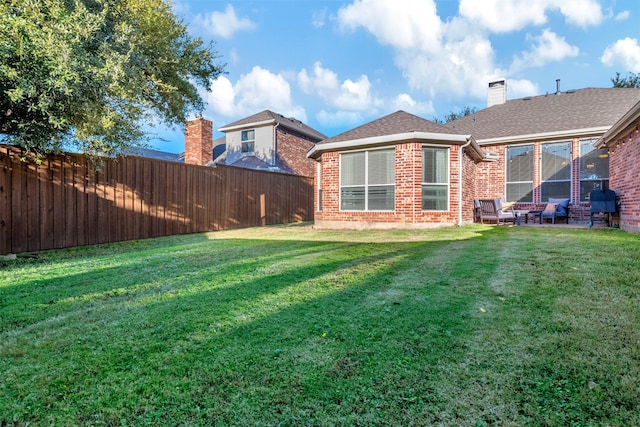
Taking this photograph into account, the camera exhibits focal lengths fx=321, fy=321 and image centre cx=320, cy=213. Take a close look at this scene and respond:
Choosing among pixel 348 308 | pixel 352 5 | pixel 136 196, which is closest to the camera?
pixel 348 308

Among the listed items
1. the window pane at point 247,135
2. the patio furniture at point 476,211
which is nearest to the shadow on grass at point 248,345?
the patio furniture at point 476,211

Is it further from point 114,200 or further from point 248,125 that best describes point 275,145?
point 114,200

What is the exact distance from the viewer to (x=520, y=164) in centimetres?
1242

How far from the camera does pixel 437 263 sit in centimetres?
455

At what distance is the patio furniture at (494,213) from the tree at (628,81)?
22.3 m

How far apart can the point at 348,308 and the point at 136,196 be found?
7.66m

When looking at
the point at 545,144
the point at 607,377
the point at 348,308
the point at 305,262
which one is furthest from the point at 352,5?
the point at 607,377

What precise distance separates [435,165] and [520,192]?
17.5 feet

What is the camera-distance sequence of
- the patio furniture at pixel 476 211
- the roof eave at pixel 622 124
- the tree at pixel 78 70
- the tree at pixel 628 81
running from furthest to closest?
the tree at pixel 628 81 < the patio furniture at pixel 476 211 < the roof eave at pixel 622 124 < the tree at pixel 78 70

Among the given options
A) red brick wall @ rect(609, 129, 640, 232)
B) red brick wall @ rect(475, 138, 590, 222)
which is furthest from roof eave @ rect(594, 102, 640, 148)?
red brick wall @ rect(475, 138, 590, 222)

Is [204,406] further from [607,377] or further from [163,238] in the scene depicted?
[163,238]

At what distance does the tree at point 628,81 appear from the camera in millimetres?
23100

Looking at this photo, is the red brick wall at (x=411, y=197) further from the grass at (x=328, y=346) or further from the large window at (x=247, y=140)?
the large window at (x=247, y=140)

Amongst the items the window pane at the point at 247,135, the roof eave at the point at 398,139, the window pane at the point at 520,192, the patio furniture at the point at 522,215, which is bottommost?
the patio furniture at the point at 522,215
